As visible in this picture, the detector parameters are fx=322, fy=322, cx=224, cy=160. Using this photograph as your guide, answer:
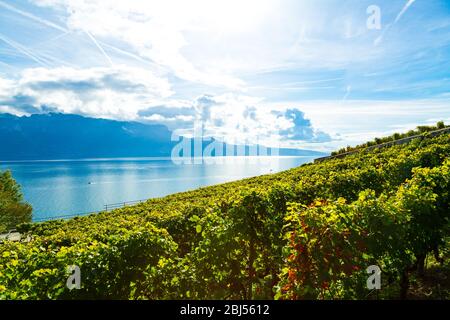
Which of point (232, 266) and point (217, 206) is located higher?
point (217, 206)

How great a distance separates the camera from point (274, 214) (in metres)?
9.24

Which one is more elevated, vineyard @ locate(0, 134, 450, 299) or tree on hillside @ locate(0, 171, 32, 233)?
vineyard @ locate(0, 134, 450, 299)

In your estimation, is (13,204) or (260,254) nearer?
(260,254)

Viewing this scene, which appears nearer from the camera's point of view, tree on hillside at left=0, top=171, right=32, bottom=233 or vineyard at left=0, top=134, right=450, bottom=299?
vineyard at left=0, top=134, right=450, bottom=299

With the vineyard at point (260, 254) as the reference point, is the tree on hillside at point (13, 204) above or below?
below

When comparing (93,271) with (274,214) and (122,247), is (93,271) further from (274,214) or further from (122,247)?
(274,214)

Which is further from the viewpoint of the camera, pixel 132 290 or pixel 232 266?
pixel 232 266

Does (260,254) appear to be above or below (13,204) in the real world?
above

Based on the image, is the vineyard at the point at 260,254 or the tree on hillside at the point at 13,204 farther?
the tree on hillside at the point at 13,204
